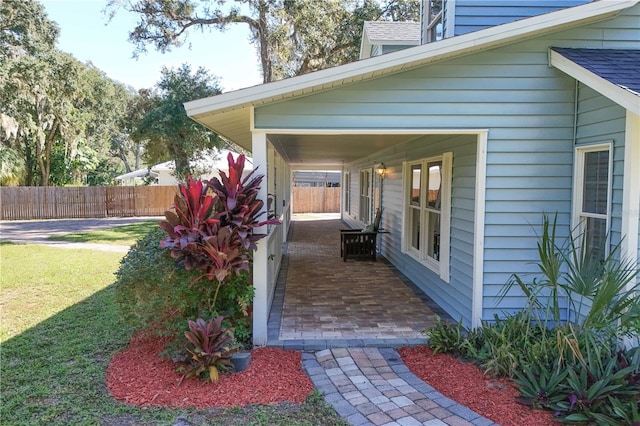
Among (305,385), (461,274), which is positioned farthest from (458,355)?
(305,385)

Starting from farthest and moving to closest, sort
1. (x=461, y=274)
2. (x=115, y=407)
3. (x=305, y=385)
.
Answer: (x=461, y=274) → (x=305, y=385) → (x=115, y=407)

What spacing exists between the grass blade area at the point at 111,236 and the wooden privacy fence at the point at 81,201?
4.58m

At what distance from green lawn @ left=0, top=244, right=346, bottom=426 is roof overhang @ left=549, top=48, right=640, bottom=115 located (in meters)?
3.18

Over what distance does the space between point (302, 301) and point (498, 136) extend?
3.31m

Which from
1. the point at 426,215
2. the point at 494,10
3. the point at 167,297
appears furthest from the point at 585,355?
the point at 494,10

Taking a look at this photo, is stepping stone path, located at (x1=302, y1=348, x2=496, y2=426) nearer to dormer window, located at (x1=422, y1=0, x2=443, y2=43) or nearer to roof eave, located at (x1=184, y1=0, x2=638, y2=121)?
roof eave, located at (x1=184, y1=0, x2=638, y2=121)

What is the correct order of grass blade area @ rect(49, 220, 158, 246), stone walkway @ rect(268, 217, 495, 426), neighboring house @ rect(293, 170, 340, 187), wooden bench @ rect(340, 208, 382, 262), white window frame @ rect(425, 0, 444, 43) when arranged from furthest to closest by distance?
neighboring house @ rect(293, 170, 340, 187) → grass blade area @ rect(49, 220, 158, 246) → wooden bench @ rect(340, 208, 382, 262) → white window frame @ rect(425, 0, 444, 43) → stone walkway @ rect(268, 217, 495, 426)

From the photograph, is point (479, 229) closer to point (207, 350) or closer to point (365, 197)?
point (207, 350)

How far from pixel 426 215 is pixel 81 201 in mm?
17529

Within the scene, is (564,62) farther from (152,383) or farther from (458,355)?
(152,383)

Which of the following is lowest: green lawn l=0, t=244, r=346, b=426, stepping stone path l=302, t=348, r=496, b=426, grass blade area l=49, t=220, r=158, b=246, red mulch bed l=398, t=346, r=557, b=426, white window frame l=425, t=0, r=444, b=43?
green lawn l=0, t=244, r=346, b=426

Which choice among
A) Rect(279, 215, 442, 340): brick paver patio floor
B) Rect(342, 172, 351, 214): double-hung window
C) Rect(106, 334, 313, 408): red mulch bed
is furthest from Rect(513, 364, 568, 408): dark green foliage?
Rect(342, 172, 351, 214): double-hung window

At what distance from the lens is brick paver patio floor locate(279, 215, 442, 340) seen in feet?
15.4

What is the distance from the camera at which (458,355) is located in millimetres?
4051
